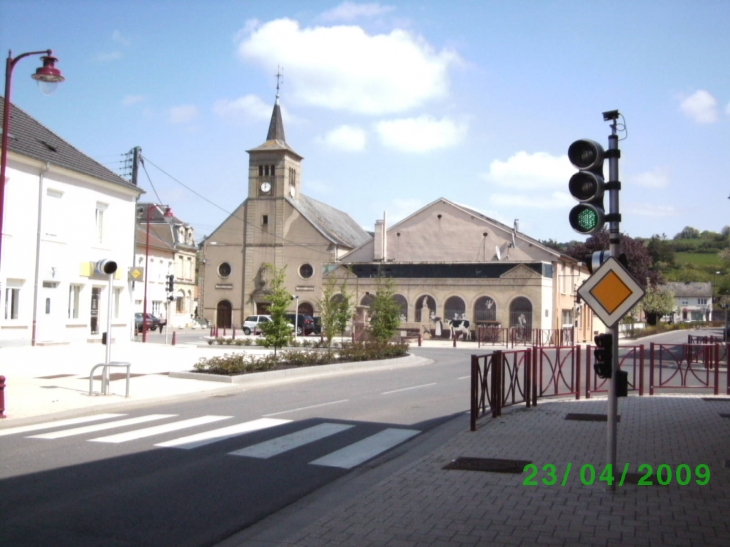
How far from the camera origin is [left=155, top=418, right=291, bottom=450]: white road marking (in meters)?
10.0

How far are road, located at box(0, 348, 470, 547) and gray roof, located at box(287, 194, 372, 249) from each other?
49.0 metres

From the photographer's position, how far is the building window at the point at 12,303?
90.7 feet

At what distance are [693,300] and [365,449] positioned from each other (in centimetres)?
14418

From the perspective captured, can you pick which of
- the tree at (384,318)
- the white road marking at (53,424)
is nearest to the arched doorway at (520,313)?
the tree at (384,318)

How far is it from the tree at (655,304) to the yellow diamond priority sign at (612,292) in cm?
6792

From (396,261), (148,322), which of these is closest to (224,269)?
(148,322)

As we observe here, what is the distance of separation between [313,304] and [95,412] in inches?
1899

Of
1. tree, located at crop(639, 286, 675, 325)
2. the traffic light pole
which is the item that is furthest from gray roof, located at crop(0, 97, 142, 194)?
tree, located at crop(639, 286, 675, 325)

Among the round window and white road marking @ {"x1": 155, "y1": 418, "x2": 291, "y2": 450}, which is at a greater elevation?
the round window

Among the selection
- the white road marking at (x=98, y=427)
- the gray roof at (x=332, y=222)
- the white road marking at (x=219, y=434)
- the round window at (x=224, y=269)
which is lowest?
the white road marking at (x=98, y=427)

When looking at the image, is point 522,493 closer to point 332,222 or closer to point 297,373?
point 297,373

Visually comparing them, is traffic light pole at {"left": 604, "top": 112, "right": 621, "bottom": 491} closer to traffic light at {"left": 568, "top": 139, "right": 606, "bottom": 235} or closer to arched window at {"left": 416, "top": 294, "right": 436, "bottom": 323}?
traffic light at {"left": 568, "top": 139, "right": 606, "bottom": 235}

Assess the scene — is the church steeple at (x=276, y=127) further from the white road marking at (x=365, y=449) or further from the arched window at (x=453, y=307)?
the white road marking at (x=365, y=449)

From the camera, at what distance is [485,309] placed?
51531 mm
